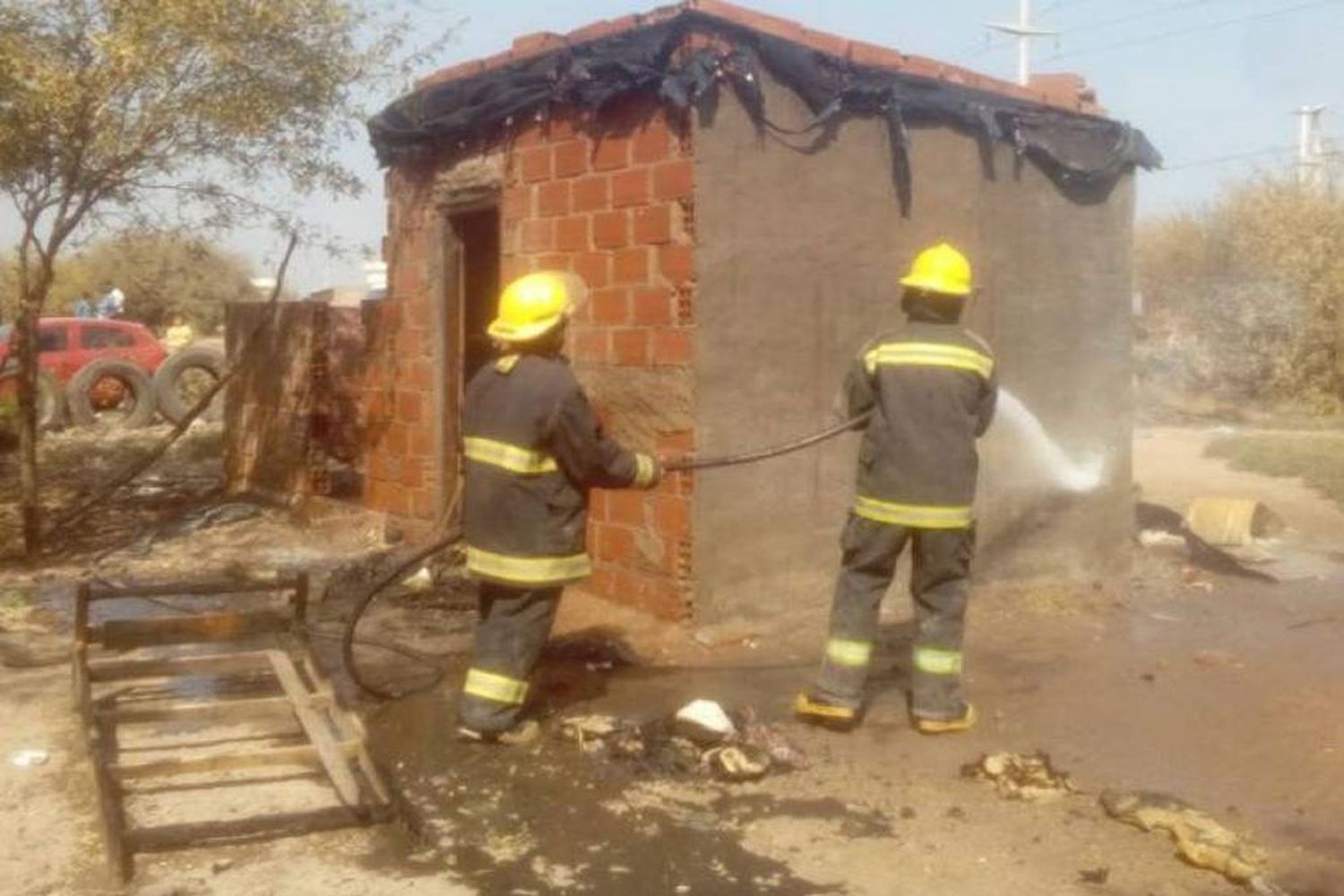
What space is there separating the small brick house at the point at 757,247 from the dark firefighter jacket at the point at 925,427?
58.0 inches

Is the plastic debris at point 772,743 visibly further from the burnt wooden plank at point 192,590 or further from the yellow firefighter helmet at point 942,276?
the burnt wooden plank at point 192,590

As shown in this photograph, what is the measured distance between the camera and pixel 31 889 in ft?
13.4

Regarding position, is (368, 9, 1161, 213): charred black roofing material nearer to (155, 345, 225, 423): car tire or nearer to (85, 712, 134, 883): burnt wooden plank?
(85, 712, 134, 883): burnt wooden plank

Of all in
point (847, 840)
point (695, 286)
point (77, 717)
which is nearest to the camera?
point (847, 840)

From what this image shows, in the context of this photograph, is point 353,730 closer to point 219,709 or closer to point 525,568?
point 219,709

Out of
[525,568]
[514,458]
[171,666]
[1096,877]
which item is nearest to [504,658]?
[525,568]

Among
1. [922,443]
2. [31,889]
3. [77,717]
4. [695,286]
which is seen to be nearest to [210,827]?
[31,889]

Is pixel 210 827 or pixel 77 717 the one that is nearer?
pixel 210 827

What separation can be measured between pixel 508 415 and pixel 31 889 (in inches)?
88.7

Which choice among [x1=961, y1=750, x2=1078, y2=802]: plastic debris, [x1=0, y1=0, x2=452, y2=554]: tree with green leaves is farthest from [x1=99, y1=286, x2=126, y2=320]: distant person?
[x1=961, y1=750, x2=1078, y2=802]: plastic debris

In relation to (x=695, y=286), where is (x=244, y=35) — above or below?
above

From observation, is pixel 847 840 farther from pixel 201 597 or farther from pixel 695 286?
pixel 201 597

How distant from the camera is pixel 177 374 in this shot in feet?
59.8

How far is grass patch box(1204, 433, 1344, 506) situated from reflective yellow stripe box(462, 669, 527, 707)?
916cm
